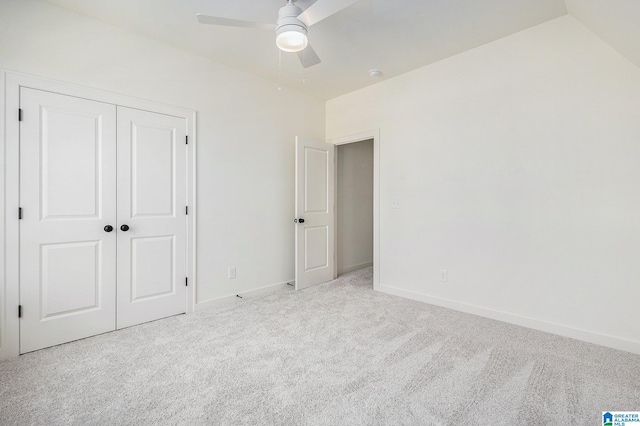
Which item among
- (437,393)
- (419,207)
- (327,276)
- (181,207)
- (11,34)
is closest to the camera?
(437,393)

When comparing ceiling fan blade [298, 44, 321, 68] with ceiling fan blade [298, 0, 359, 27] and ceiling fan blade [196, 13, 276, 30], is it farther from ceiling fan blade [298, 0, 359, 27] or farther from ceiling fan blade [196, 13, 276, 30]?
ceiling fan blade [196, 13, 276, 30]

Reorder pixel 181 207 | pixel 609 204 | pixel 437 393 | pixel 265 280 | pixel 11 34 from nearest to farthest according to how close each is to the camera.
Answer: pixel 437 393 < pixel 11 34 < pixel 609 204 < pixel 181 207 < pixel 265 280

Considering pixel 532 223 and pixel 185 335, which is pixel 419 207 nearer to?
pixel 532 223

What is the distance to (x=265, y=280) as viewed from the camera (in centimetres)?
372

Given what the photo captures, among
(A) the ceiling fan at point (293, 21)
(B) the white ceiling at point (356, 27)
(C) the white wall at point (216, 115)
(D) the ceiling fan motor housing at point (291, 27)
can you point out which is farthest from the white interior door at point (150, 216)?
(D) the ceiling fan motor housing at point (291, 27)

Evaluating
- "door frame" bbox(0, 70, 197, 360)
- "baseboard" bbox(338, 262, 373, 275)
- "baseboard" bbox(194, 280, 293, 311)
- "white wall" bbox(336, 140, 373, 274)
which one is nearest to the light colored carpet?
"door frame" bbox(0, 70, 197, 360)

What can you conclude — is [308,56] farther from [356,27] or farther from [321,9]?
[356,27]

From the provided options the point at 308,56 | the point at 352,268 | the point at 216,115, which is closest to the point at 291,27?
the point at 308,56

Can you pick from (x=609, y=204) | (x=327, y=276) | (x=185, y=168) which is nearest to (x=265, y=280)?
(x=327, y=276)

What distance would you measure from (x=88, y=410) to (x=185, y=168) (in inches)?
82.3

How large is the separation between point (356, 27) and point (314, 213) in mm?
2250

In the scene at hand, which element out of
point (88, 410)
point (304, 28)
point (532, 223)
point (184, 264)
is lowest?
point (88, 410)

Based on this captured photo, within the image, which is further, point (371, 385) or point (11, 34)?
point (11, 34)

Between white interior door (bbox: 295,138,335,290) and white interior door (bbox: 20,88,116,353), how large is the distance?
6.59 ft
